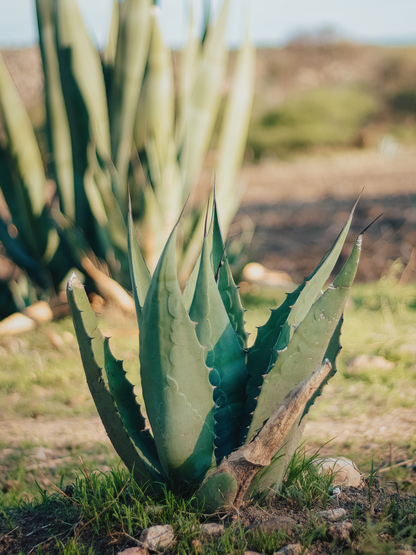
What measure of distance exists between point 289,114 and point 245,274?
13359 mm

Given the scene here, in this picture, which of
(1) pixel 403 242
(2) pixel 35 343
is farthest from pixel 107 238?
(1) pixel 403 242

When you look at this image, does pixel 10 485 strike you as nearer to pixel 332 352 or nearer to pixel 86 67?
pixel 332 352

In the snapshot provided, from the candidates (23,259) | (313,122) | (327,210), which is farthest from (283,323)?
(313,122)

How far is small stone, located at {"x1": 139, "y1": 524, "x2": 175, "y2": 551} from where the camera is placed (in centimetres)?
105

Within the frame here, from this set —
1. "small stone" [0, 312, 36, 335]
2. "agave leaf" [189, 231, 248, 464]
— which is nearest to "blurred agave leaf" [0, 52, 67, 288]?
"small stone" [0, 312, 36, 335]

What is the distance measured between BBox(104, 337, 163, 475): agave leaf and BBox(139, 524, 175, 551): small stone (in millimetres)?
154

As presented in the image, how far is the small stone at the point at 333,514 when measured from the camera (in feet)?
3.67

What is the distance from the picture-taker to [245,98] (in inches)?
151

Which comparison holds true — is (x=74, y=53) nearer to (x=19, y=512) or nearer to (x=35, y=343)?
(x=35, y=343)

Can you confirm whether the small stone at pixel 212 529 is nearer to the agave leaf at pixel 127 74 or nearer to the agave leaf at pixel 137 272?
the agave leaf at pixel 137 272

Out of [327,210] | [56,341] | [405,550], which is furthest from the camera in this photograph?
[327,210]

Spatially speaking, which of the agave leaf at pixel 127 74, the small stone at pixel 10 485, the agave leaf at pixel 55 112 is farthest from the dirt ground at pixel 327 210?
the small stone at pixel 10 485

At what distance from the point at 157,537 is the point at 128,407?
12.1 inches

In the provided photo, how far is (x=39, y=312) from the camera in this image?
139 inches
